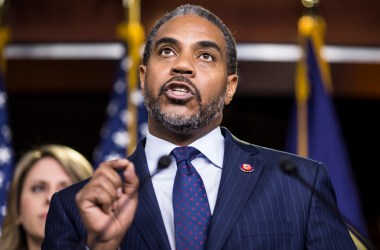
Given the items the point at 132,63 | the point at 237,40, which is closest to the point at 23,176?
the point at 132,63

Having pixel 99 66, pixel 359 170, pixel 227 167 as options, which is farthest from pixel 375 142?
pixel 227 167

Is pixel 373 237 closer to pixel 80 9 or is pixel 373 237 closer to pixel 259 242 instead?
pixel 80 9

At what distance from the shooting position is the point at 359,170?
5605 millimetres

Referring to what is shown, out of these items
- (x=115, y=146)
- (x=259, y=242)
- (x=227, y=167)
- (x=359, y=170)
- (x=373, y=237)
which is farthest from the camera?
(x=359, y=170)

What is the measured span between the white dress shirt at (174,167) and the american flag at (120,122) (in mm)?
2073

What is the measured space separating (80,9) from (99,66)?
0.38 m

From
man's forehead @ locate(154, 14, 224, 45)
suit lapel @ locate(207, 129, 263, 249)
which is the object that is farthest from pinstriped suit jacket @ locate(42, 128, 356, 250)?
man's forehead @ locate(154, 14, 224, 45)

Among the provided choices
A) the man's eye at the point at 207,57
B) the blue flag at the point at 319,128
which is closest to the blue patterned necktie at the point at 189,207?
the man's eye at the point at 207,57

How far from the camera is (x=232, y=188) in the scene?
176 cm

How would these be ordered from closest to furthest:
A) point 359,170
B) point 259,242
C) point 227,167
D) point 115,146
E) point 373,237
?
point 259,242, point 227,167, point 115,146, point 373,237, point 359,170

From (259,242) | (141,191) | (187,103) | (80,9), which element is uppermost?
(80,9)

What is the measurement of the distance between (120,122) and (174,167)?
7.46 ft

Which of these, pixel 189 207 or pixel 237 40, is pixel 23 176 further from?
pixel 237 40

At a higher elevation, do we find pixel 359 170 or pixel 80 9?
pixel 80 9
